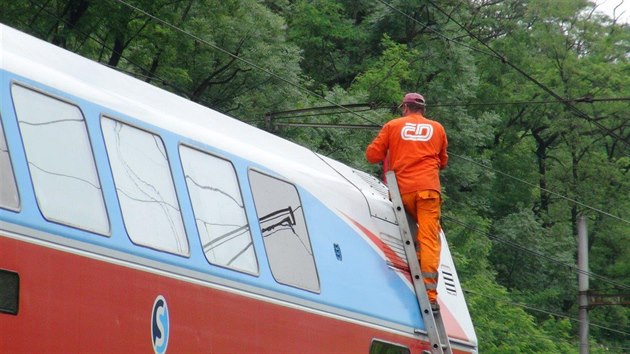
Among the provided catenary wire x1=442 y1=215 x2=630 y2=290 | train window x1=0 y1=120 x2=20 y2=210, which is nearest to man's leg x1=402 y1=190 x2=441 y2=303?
train window x1=0 y1=120 x2=20 y2=210

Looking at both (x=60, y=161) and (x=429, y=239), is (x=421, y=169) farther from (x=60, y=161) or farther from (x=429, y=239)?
(x=60, y=161)

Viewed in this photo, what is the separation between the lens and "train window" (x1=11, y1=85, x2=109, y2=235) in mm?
5863

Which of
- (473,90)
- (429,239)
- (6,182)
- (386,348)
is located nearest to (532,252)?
(473,90)

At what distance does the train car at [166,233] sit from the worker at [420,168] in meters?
0.25

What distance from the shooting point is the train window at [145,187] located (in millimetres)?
6480

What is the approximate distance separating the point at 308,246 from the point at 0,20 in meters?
15.6

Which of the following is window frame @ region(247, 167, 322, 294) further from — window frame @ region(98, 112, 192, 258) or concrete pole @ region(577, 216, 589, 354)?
concrete pole @ region(577, 216, 589, 354)

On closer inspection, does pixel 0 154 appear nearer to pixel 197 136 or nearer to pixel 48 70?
pixel 48 70

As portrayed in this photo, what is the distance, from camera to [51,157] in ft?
19.7

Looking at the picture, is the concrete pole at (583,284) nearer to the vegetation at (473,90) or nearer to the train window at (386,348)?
the vegetation at (473,90)

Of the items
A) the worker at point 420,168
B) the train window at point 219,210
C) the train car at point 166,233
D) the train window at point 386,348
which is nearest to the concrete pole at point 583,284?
the worker at point 420,168

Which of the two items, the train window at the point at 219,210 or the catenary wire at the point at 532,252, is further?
the catenary wire at the point at 532,252

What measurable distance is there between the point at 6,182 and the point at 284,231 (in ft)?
8.33

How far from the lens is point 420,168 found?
9344 millimetres
